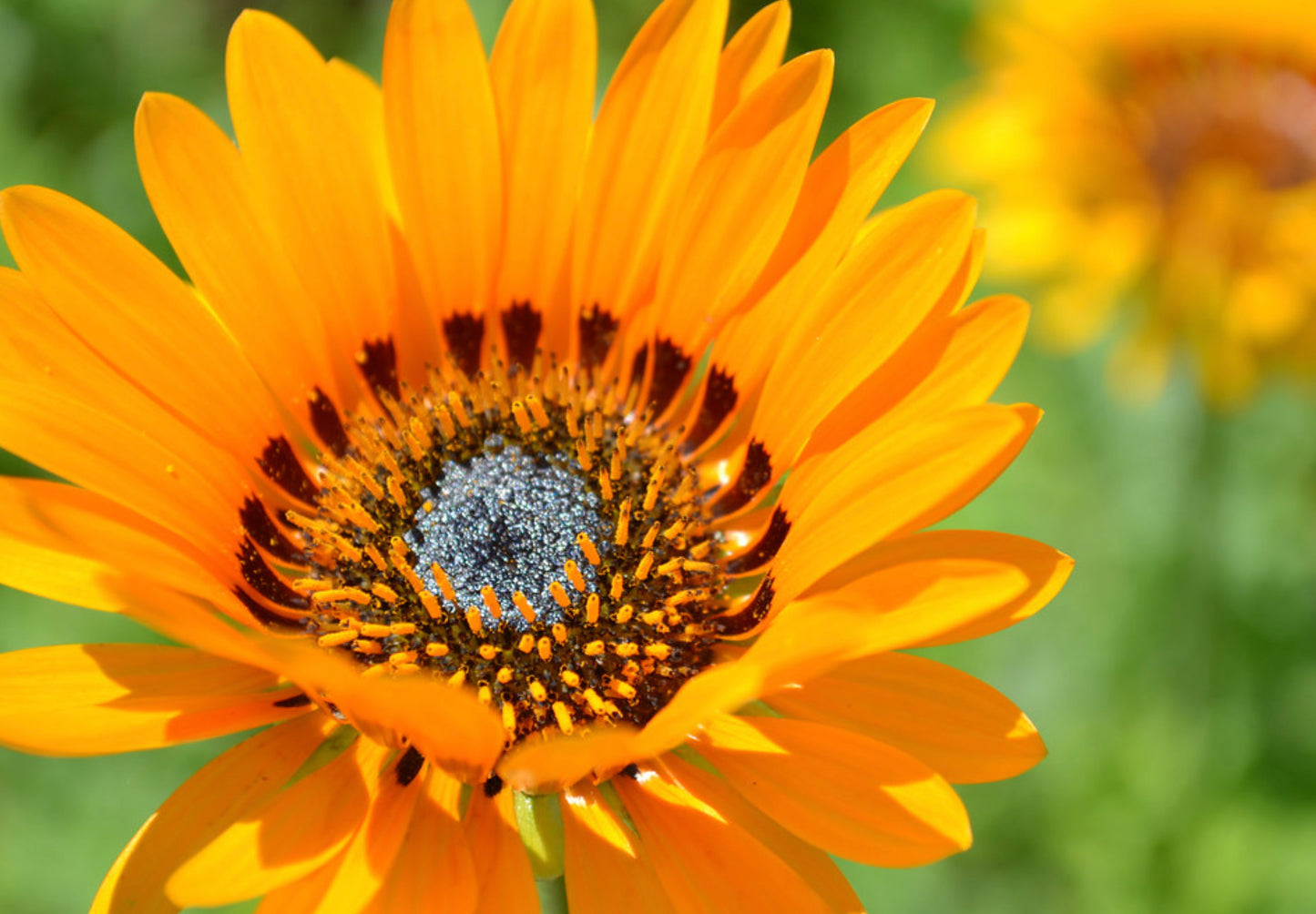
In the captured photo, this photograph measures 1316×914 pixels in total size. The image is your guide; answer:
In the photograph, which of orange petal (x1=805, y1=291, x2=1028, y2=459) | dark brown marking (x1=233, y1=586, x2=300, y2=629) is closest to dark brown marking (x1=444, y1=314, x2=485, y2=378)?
dark brown marking (x1=233, y1=586, x2=300, y2=629)

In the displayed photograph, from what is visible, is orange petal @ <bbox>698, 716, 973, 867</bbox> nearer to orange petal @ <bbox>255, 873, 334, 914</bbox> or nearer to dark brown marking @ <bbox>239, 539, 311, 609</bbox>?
orange petal @ <bbox>255, 873, 334, 914</bbox>

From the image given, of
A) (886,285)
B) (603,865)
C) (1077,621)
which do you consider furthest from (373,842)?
(1077,621)

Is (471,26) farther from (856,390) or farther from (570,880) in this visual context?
(570,880)

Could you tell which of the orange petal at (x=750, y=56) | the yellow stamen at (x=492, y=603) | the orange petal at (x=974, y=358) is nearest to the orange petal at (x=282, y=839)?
the yellow stamen at (x=492, y=603)

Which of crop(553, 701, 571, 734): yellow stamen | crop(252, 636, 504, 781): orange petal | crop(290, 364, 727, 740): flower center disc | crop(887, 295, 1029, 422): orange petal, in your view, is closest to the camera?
crop(252, 636, 504, 781): orange petal

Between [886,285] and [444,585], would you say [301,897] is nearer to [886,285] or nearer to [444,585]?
[444,585]

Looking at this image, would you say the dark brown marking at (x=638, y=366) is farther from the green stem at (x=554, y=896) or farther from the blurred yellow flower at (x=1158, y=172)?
the blurred yellow flower at (x=1158, y=172)
